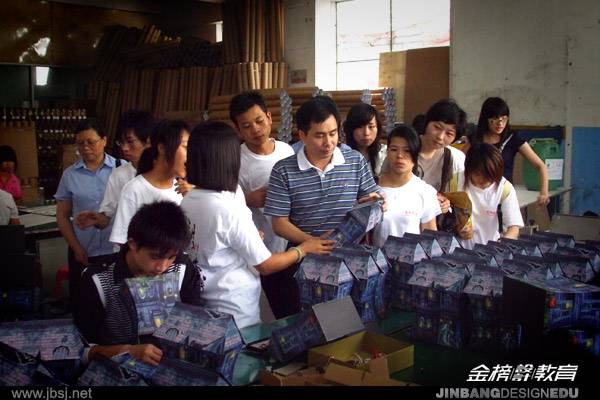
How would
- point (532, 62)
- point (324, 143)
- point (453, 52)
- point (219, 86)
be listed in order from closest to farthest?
point (324, 143) < point (532, 62) < point (453, 52) < point (219, 86)

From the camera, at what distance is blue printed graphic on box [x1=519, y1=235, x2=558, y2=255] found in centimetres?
253

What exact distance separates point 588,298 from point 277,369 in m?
0.92

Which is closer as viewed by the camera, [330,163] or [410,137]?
[330,163]

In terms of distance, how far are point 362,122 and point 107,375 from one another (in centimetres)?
221

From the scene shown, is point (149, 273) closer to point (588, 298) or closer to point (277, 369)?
point (277, 369)

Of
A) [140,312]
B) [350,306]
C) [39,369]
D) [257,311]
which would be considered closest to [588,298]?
[350,306]

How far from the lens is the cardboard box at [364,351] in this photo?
6.10 feet

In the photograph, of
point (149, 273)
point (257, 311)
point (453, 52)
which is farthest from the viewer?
point (453, 52)

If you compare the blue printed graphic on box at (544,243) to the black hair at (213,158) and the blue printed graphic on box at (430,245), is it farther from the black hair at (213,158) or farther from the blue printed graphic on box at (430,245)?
the black hair at (213,158)

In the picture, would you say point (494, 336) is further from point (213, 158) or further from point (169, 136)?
point (169, 136)

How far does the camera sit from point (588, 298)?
71.5 inches

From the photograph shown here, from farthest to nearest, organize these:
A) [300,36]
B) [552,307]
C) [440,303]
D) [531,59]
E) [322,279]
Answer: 1. [300,36]
2. [531,59]
3. [322,279]
4. [440,303]
5. [552,307]

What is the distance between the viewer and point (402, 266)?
2355mm

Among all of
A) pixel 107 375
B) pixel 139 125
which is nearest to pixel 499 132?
pixel 139 125
